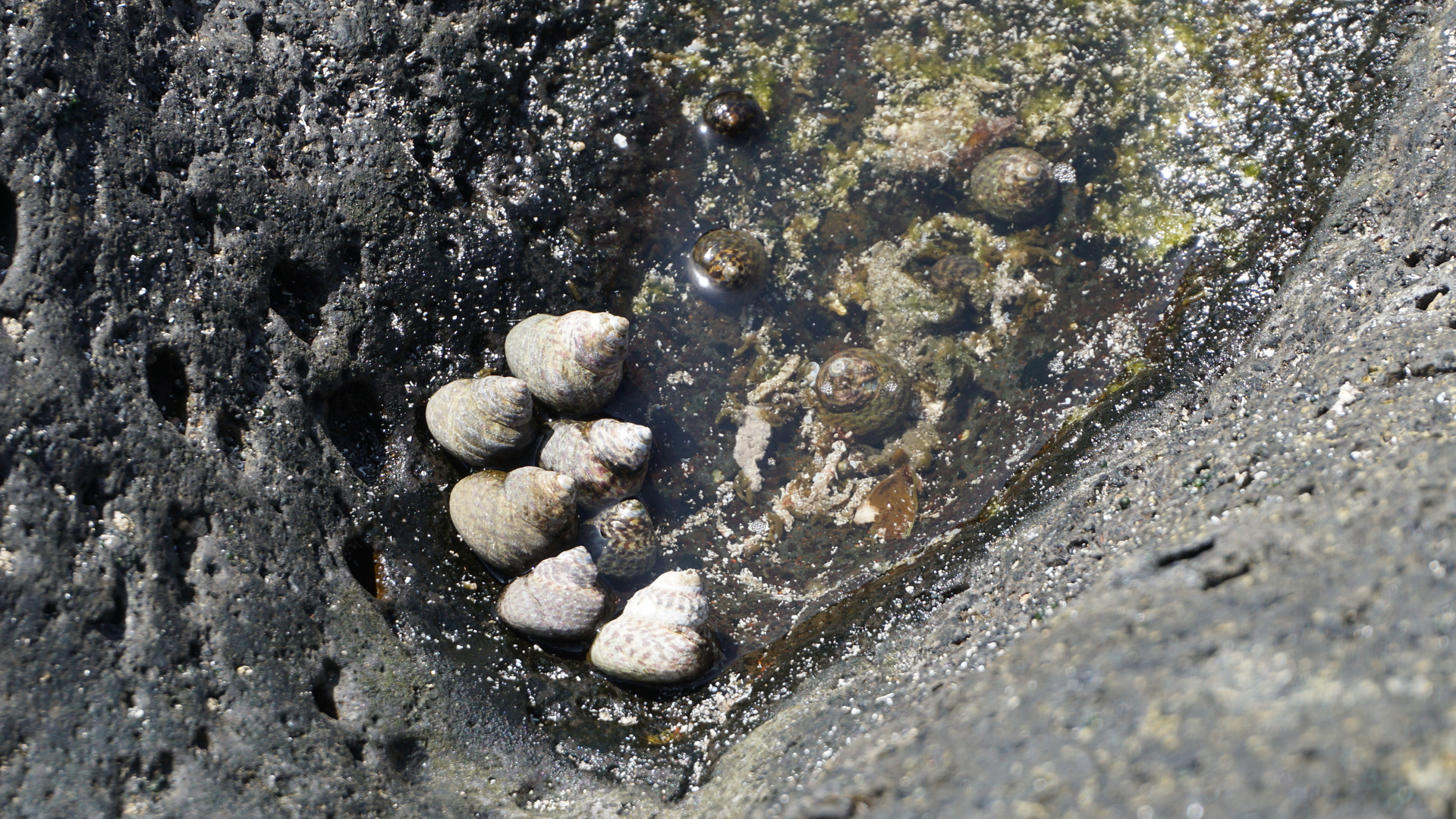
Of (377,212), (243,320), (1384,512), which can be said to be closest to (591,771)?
(243,320)

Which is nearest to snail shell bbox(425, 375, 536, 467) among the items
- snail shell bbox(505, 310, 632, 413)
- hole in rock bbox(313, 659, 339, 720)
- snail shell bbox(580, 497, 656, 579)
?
snail shell bbox(505, 310, 632, 413)

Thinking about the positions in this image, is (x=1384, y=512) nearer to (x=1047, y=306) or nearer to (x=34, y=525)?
(x=1047, y=306)

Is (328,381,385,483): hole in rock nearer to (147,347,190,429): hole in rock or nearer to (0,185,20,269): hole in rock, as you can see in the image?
(147,347,190,429): hole in rock

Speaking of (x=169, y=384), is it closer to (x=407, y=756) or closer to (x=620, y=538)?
(x=407, y=756)

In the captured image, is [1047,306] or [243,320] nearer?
[243,320]

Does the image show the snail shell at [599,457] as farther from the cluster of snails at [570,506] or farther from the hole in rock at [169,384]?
the hole in rock at [169,384]

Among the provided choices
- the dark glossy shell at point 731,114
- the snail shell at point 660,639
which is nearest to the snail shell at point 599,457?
the snail shell at point 660,639
